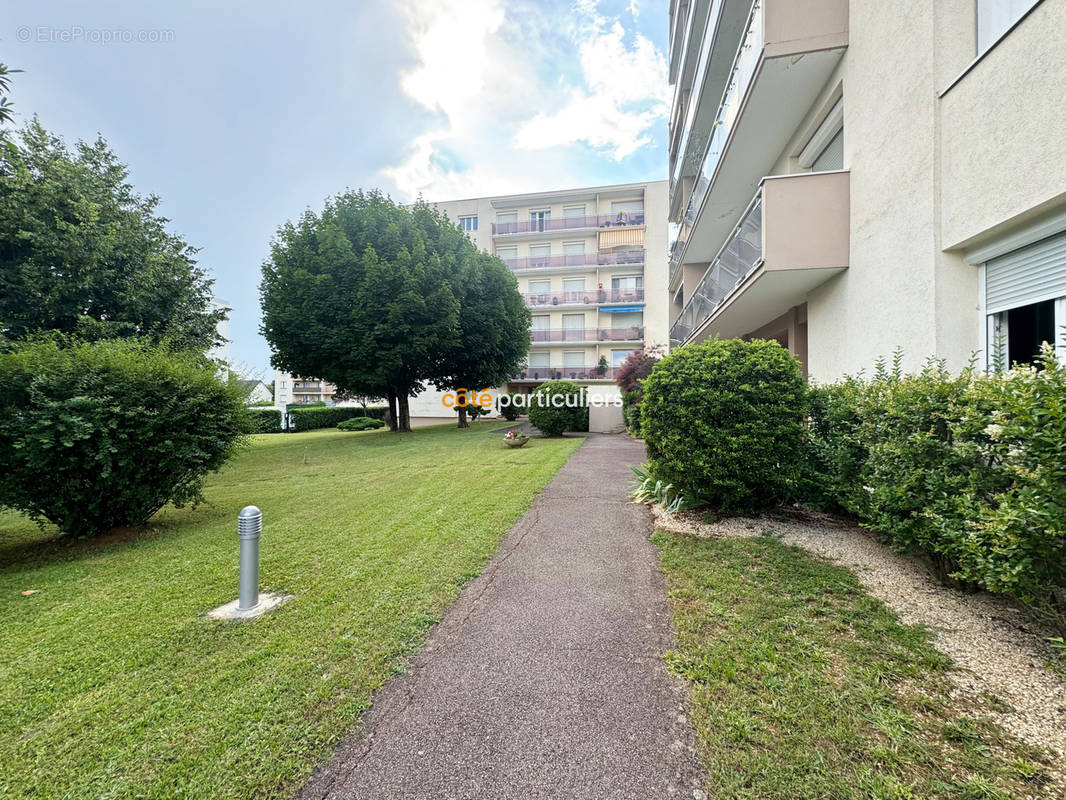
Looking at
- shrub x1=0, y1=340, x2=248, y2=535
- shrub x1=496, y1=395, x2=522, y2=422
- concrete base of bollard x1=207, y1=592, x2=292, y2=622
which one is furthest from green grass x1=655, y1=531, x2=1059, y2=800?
shrub x1=496, y1=395, x2=522, y2=422

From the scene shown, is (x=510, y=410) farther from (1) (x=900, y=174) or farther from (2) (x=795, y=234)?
(1) (x=900, y=174)

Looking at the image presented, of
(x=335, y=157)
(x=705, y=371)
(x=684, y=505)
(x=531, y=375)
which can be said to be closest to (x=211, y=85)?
(x=335, y=157)

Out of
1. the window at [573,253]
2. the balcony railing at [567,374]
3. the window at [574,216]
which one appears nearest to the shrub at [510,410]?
the balcony railing at [567,374]

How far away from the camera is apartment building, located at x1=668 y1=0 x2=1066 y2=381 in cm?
349

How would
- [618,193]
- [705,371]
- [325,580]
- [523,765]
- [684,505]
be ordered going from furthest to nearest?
[618,193], [684,505], [705,371], [325,580], [523,765]

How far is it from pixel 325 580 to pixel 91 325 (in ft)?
39.7

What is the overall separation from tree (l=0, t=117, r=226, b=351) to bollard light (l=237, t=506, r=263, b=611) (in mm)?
8957

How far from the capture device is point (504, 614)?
3.12 metres

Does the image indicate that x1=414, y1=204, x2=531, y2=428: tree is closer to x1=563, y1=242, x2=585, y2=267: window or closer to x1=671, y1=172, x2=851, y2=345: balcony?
x1=563, y1=242, x2=585, y2=267: window

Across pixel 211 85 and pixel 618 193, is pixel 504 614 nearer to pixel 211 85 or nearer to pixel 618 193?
pixel 211 85

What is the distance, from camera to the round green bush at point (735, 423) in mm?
4781

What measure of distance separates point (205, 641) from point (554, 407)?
1450cm

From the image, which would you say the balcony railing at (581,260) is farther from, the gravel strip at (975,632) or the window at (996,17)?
the gravel strip at (975,632)

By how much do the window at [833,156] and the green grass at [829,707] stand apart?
24.2ft
